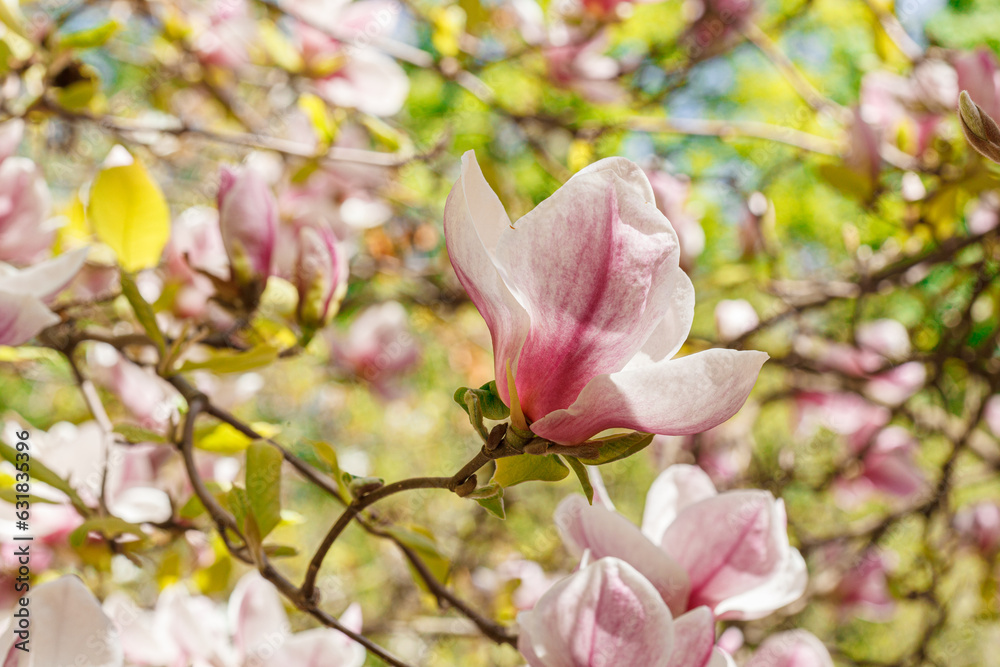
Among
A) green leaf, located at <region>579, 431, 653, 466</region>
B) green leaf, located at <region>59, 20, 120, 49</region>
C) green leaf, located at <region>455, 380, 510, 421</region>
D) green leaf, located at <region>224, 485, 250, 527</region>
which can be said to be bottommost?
green leaf, located at <region>224, 485, 250, 527</region>

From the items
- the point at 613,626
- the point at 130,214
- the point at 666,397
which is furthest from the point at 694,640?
the point at 130,214

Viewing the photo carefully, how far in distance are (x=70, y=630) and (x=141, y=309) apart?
7.4 inches

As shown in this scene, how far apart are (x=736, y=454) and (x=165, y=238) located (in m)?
0.97

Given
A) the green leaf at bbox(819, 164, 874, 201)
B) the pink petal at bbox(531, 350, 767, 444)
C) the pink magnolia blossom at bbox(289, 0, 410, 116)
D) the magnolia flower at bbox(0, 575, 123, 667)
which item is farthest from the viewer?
the pink magnolia blossom at bbox(289, 0, 410, 116)

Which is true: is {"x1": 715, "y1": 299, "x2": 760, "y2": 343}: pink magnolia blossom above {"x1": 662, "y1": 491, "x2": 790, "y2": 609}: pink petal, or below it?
below

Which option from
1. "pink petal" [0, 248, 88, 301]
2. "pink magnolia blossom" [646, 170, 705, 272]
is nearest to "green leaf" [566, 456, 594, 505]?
"pink petal" [0, 248, 88, 301]

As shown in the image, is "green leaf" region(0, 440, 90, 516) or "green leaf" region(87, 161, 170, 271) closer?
"green leaf" region(0, 440, 90, 516)

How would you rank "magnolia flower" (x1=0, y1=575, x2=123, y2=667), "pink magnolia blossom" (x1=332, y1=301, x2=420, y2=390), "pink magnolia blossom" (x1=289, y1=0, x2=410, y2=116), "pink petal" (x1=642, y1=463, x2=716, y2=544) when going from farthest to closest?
1. "pink magnolia blossom" (x1=332, y1=301, x2=420, y2=390)
2. "pink magnolia blossom" (x1=289, y1=0, x2=410, y2=116)
3. "pink petal" (x1=642, y1=463, x2=716, y2=544)
4. "magnolia flower" (x1=0, y1=575, x2=123, y2=667)

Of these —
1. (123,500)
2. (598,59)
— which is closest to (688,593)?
(123,500)

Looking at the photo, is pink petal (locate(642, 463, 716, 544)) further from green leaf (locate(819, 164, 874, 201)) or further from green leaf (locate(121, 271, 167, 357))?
green leaf (locate(819, 164, 874, 201))

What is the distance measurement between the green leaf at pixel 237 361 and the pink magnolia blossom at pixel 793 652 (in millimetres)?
383

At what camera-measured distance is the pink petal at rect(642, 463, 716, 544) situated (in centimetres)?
50

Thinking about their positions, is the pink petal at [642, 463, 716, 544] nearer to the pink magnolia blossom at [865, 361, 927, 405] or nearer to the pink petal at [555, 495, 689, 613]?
the pink petal at [555, 495, 689, 613]

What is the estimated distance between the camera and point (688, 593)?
442 mm
